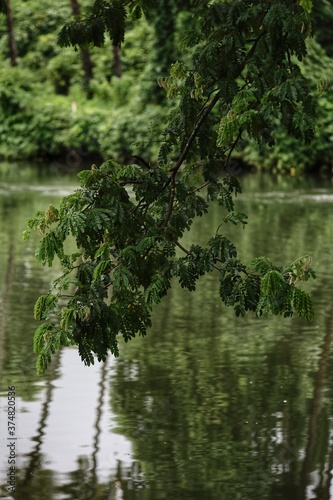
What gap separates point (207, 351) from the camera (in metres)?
11.0

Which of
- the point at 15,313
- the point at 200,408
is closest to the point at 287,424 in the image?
the point at 200,408

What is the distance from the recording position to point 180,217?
303 inches

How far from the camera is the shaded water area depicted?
6957 mm

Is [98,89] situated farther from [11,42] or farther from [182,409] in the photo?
[182,409]

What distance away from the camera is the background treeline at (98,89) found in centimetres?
3534

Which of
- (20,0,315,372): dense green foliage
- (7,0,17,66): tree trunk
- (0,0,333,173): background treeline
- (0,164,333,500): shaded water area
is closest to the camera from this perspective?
(20,0,315,372): dense green foliage

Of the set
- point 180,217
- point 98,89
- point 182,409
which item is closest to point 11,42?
point 98,89

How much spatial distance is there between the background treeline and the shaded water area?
19592 millimetres

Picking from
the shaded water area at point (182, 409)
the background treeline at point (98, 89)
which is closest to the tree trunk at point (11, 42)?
the background treeline at point (98, 89)

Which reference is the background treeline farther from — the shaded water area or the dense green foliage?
the dense green foliage

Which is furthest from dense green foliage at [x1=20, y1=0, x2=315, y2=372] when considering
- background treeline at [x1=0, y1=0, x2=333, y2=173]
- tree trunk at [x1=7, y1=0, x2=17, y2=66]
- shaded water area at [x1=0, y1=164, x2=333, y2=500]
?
tree trunk at [x1=7, y1=0, x2=17, y2=66]

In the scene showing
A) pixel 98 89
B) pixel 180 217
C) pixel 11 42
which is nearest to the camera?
pixel 180 217

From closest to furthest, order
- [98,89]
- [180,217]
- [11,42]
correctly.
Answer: [180,217] < [98,89] < [11,42]

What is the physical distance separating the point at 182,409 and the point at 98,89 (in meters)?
35.0
